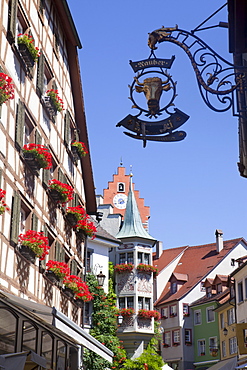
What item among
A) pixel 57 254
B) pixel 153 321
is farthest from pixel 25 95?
pixel 153 321

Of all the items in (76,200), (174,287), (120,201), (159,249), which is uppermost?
(120,201)

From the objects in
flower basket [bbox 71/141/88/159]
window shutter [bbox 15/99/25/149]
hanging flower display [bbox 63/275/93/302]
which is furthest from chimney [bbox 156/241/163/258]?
window shutter [bbox 15/99/25/149]

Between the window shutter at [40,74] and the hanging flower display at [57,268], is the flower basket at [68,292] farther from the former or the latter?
the window shutter at [40,74]

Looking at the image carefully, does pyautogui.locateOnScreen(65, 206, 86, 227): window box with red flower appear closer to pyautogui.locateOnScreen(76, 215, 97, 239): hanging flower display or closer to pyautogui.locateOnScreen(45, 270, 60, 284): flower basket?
pyautogui.locateOnScreen(76, 215, 97, 239): hanging flower display

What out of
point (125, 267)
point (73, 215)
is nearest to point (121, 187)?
point (125, 267)

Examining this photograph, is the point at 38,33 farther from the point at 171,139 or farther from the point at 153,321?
the point at 153,321

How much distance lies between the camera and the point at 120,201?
5675 cm

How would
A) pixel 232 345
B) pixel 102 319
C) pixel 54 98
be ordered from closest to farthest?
pixel 54 98 → pixel 102 319 → pixel 232 345

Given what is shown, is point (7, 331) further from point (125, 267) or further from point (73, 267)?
point (125, 267)

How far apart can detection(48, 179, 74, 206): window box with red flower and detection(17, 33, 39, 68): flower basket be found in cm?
331

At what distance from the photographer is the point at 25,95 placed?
46.4 ft

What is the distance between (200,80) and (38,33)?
954 centimetres

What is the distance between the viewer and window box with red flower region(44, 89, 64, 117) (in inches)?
635

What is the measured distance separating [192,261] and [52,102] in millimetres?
37566
